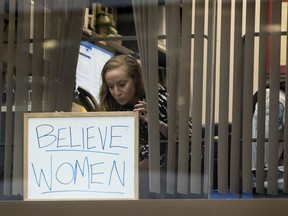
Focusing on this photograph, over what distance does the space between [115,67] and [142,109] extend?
217mm

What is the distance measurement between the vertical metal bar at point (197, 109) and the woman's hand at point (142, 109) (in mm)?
206

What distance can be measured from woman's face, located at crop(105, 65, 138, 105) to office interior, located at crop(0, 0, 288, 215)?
64 millimetres

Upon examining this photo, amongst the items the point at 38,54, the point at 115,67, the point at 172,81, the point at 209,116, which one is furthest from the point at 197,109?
the point at 38,54

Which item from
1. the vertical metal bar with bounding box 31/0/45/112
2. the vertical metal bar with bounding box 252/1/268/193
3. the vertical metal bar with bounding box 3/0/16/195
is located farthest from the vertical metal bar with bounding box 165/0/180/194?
the vertical metal bar with bounding box 3/0/16/195

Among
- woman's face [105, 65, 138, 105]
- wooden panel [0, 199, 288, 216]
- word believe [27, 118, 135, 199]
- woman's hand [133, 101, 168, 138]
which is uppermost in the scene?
woman's face [105, 65, 138, 105]

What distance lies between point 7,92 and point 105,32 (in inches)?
20.0

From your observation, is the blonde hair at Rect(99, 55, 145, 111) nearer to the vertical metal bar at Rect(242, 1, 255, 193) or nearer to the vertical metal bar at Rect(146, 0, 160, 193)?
the vertical metal bar at Rect(146, 0, 160, 193)

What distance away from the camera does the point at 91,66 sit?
3.15m

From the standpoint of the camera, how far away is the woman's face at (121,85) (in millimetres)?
3128

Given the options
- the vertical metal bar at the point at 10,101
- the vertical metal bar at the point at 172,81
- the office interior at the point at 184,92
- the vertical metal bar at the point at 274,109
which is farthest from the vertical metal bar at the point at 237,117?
the vertical metal bar at the point at 10,101

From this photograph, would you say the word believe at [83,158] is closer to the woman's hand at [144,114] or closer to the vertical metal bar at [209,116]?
the woman's hand at [144,114]

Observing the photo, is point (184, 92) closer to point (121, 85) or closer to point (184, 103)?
point (184, 103)

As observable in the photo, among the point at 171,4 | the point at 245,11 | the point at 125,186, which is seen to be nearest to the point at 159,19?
the point at 171,4

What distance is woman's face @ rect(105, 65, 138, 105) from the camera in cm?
313
